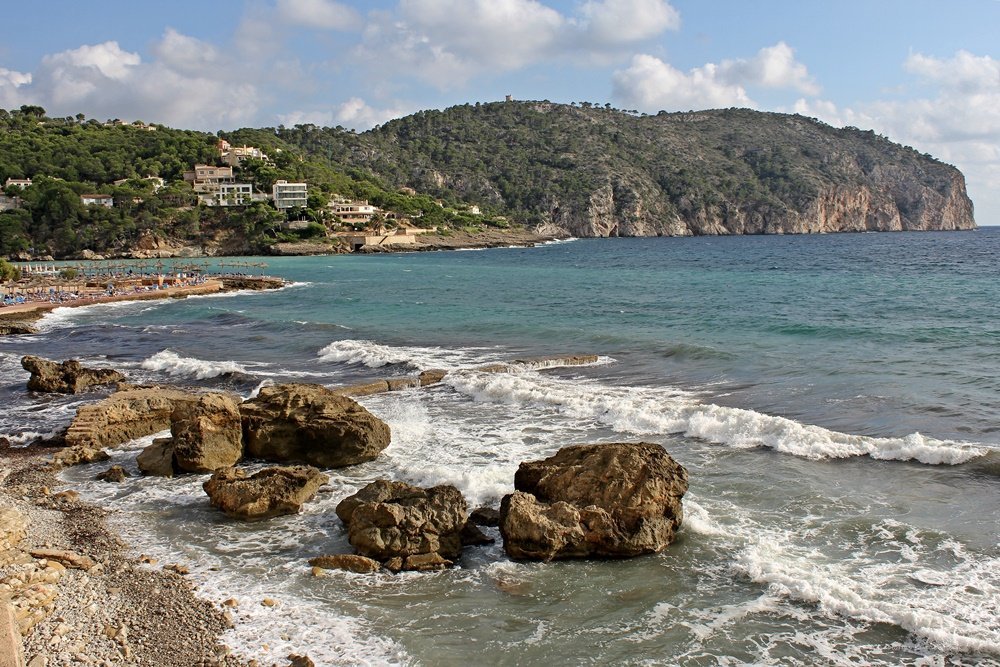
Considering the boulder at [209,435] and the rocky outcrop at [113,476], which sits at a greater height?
the boulder at [209,435]

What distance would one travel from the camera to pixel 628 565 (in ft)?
29.3

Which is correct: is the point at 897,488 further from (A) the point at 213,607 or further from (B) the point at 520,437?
(A) the point at 213,607

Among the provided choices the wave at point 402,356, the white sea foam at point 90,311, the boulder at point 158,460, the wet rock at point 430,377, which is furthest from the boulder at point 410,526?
the white sea foam at point 90,311

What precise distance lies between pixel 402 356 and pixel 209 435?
37.7 ft

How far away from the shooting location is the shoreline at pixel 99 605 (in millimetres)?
6867

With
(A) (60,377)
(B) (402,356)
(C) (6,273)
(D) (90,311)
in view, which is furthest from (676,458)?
(C) (6,273)

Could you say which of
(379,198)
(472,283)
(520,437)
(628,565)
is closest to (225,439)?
(520,437)

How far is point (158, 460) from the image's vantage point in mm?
12586

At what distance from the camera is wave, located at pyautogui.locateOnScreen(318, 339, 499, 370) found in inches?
891

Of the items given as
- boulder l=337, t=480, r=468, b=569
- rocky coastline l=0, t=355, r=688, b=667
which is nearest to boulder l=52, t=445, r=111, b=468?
rocky coastline l=0, t=355, r=688, b=667

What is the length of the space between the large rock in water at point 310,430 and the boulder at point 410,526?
129 inches

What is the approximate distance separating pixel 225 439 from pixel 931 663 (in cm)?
1066

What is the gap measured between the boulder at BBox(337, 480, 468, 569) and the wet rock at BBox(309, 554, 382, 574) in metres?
0.17

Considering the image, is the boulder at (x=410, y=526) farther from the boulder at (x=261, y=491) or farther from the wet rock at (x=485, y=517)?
the boulder at (x=261, y=491)
